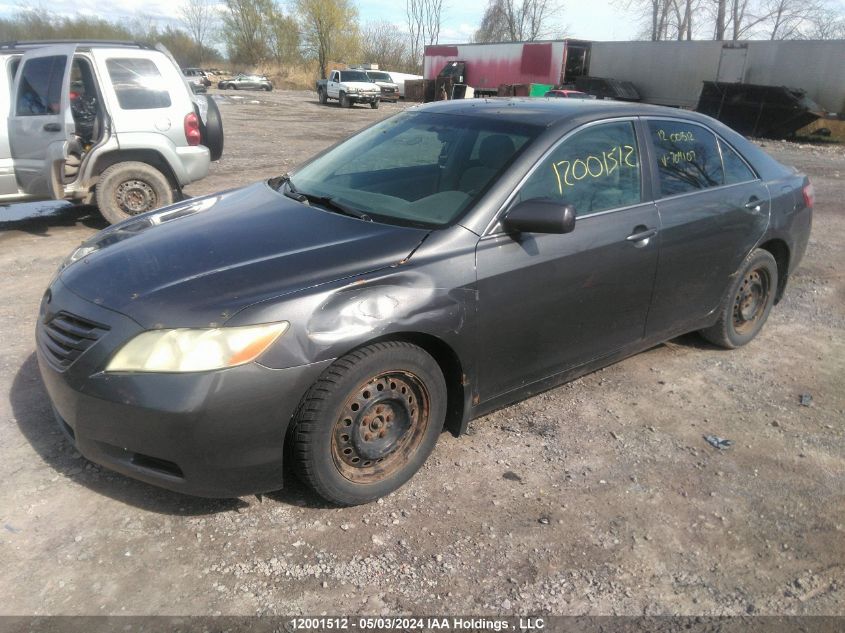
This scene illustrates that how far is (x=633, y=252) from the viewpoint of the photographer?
3467 millimetres

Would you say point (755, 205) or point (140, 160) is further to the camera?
point (140, 160)

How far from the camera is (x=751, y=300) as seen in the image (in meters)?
4.57

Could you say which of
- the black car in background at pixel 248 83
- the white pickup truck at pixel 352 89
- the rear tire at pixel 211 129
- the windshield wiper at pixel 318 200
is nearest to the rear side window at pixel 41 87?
the rear tire at pixel 211 129

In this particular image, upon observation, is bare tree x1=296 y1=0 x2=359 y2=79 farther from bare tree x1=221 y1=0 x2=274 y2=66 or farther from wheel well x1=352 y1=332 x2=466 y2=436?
wheel well x1=352 y1=332 x2=466 y2=436

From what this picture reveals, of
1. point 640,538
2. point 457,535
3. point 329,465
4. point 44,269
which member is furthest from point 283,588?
point 44,269

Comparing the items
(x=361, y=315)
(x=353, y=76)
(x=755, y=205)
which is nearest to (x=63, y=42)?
(x=361, y=315)

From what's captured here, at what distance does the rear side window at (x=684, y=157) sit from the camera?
12.3ft

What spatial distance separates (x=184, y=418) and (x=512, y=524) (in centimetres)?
141

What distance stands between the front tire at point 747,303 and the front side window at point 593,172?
4.12 ft

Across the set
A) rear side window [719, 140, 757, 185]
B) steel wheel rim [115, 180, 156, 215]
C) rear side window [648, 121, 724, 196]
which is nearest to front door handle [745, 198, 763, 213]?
rear side window [719, 140, 757, 185]

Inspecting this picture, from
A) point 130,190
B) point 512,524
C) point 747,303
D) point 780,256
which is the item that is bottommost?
point 512,524

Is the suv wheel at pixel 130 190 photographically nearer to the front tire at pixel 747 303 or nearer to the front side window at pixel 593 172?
the front side window at pixel 593 172

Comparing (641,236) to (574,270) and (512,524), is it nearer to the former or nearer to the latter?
(574,270)

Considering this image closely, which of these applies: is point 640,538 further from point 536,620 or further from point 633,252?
point 633,252
